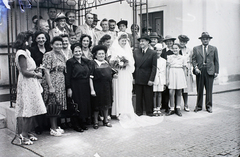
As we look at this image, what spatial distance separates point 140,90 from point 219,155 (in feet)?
9.54

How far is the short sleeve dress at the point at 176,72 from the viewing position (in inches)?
270

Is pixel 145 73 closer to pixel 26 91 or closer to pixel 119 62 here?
pixel 119 62

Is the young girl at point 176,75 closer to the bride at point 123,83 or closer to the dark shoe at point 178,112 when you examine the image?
the dark shoe at point 178,112

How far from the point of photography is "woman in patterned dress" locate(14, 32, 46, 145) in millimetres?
4699

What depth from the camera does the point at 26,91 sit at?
4738 mm

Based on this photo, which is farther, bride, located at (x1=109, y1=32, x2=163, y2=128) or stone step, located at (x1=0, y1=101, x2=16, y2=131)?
bride, located at (x1=109, y1=32, x2=163, y2=128)

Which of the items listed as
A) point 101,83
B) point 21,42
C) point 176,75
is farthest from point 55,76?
point 176,75

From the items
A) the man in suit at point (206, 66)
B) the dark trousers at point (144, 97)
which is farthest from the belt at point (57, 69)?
the man in suit at point (206, 66)

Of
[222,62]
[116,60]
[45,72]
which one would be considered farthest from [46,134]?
[222,62]

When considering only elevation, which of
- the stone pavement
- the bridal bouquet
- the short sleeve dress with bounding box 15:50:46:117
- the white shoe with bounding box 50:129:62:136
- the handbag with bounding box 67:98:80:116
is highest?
the bridal bouquet

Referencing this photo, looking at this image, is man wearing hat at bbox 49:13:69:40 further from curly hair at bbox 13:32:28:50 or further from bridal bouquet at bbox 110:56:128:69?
curly hair at bbox 13:32:28:50

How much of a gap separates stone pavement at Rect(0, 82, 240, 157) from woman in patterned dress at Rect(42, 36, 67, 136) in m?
0.48

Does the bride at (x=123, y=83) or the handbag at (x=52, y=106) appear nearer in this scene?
the handbag at (x=52, y=106)

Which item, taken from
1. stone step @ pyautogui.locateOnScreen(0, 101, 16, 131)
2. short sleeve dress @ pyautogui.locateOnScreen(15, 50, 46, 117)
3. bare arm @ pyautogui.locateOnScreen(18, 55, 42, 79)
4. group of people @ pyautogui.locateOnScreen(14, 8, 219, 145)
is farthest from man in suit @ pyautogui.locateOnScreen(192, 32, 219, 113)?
stone step @ pyautogui.locateOnScreen(0, 101, 16, 131)
